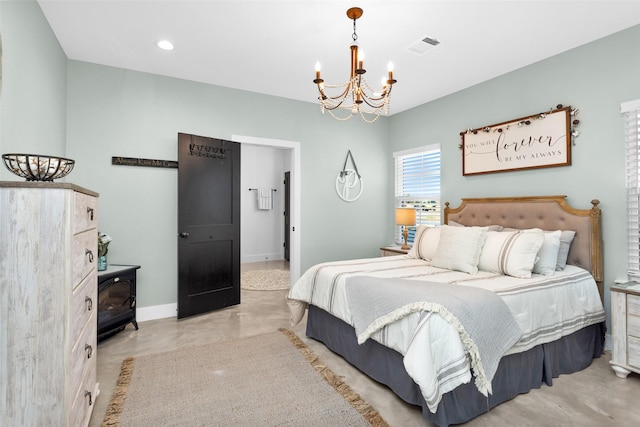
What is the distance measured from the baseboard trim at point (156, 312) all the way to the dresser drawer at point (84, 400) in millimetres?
1648

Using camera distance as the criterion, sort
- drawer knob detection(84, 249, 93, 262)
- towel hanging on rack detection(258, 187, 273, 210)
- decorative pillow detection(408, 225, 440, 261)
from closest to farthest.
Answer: drawer knob detection(84, 249, 93, 262), decorative pillow detection(408, 225, 440, 261), towel hanging on rack detection(258, 187, 273, 210)

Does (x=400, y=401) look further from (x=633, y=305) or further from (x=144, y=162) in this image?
(x=144, y=162)

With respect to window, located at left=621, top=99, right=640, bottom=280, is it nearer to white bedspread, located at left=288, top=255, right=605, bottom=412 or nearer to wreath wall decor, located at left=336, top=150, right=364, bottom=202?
white bedspread, located at left=288, top=255, right=605, bottom=412

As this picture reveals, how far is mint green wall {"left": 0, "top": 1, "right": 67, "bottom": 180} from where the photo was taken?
1.91 meters

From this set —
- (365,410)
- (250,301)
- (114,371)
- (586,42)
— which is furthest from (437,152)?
(114,371)

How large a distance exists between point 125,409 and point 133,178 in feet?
7.66

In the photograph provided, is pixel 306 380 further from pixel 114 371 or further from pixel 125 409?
pixel 114 371

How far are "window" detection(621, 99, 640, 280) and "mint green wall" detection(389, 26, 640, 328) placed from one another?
4 centimetres

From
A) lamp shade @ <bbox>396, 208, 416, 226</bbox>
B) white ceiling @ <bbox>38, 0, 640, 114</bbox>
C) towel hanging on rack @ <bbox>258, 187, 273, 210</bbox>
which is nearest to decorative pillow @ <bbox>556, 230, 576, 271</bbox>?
white ceiling @ <bbox>38, 0, 640, 114</bbox>

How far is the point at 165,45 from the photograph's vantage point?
3.00 meters

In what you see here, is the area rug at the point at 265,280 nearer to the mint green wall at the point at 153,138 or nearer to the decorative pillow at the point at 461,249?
the mint green wall at the point at 153,138

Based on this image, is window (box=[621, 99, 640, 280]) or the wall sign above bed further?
the wall sign above bed

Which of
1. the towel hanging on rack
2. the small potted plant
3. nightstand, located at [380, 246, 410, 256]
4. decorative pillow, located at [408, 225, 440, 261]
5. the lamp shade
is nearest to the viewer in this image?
the small potted plant

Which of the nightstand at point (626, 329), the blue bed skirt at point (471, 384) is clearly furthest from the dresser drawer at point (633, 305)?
the blue bed skirt at point (471, 384)
